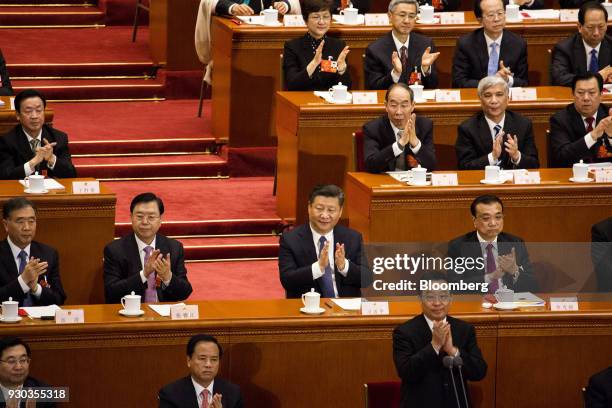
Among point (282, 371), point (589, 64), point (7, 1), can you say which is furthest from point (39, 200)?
point (7, 1)

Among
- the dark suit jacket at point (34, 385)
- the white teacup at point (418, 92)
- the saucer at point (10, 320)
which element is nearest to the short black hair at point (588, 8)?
the white teacup at point (418, 92)

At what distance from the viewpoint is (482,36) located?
7.57 m

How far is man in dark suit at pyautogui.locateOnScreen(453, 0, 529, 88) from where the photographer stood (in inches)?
297

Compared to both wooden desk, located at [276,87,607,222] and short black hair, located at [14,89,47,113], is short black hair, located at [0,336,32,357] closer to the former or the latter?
short black hair, located at [14,89,47,113]

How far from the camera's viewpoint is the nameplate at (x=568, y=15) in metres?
8.06

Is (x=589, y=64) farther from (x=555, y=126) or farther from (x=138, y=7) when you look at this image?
(x=138, y=7)

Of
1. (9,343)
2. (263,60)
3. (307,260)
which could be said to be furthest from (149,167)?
(9,343)

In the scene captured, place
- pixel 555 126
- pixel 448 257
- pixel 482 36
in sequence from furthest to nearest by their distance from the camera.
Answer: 1. pixel 482 36
2. pixel 555 126
3. pixel 448 257

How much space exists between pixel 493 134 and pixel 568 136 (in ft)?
1.27

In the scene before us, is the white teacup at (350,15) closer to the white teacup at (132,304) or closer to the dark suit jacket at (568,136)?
the dark suit jacket at (568,136)

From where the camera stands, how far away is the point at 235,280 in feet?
22.0

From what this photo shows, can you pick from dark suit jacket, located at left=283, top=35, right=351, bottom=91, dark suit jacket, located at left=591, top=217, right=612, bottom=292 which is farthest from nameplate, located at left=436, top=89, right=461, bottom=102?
dark suit jacket, located at left=591, top=217, right=612, bottom=292

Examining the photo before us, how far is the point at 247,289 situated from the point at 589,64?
2406 mm

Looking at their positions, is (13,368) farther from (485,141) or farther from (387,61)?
(387,61)
